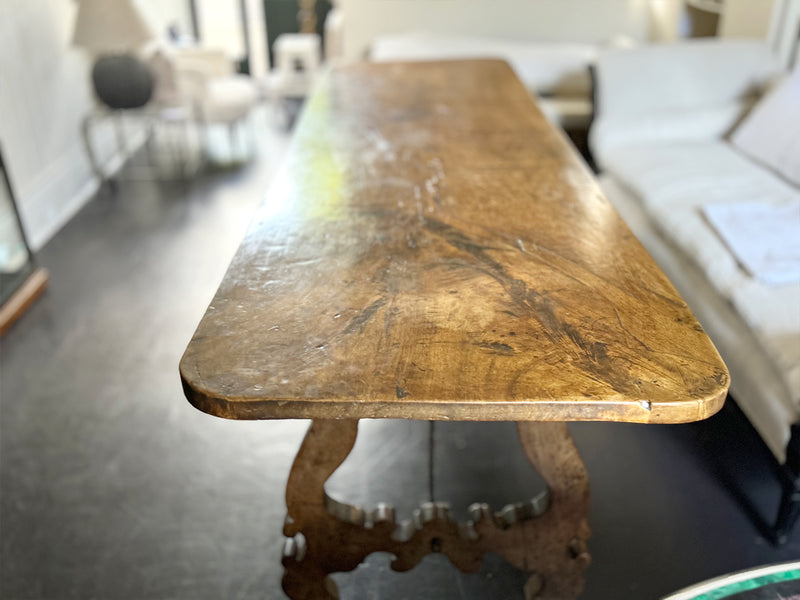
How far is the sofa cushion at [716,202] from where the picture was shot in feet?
4.87

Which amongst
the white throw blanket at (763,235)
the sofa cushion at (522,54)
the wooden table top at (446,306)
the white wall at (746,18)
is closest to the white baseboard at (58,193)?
the sofa cushion at (522,54)

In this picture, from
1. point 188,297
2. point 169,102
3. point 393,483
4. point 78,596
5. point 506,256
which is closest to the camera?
point 506,256

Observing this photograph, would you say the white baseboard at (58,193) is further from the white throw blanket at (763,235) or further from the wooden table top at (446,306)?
the white throw blanket at (763,235)

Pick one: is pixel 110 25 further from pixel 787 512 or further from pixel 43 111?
pixel 787 512

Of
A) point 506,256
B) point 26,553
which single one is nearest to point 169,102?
point 26,553

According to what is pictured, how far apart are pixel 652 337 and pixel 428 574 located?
2.52 ft

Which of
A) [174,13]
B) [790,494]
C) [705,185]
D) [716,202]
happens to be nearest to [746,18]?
[705,185]

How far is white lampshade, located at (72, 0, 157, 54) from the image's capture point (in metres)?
3.08

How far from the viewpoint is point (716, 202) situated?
2.03m

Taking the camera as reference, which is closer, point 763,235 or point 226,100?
point 763,235

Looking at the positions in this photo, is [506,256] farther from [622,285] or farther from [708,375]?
[708,375]

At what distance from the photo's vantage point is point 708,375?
87 cm

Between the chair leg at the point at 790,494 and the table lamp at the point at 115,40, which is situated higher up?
the table lamp at the point at 115,40

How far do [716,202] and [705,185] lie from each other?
0.15 m
